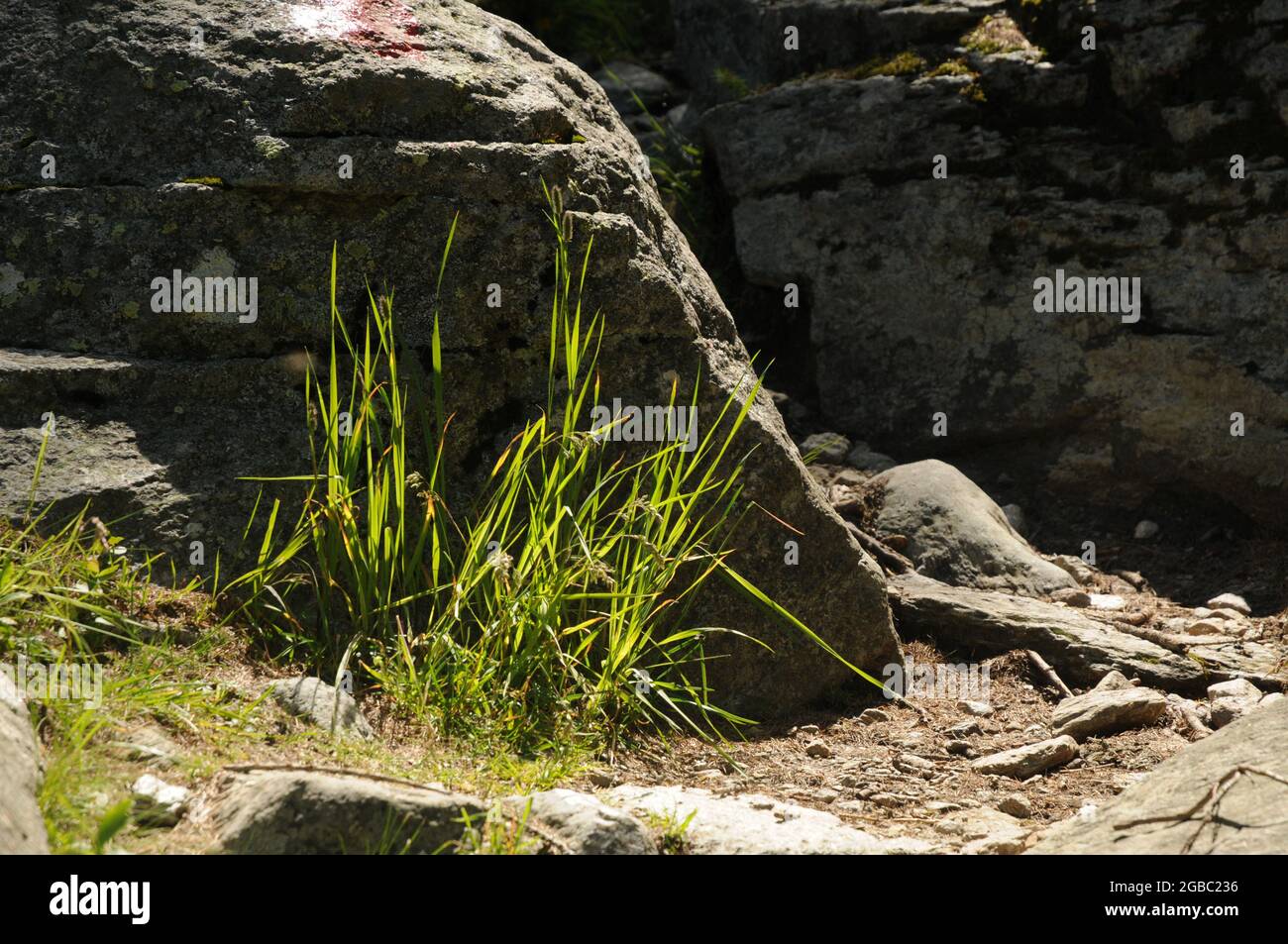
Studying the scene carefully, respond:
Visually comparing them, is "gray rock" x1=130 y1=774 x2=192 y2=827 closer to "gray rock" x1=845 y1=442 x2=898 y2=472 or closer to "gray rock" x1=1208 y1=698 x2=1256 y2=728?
"gray rock" x1=1208 y1=698 x2=1256 y2=728

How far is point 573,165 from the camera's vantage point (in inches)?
171

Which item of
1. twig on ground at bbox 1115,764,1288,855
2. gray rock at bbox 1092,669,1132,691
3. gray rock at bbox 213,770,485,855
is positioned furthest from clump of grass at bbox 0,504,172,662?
gray rock at bbox 1092,669,1132,691

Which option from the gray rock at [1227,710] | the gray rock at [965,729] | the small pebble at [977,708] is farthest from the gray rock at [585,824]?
the gray rock at [1227,710]

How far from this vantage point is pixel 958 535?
5320 millimetres

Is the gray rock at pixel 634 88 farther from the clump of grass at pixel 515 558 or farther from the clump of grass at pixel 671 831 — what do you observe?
the clump of grass at pixel 671 831

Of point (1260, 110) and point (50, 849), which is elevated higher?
point (1260, 110)

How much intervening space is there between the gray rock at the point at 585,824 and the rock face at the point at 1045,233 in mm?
4051

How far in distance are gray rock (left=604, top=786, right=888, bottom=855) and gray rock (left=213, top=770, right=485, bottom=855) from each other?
1.85ft

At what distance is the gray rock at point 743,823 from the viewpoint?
292 cm

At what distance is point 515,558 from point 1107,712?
211cm

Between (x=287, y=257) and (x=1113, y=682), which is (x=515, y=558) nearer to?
(x=287, y=257)

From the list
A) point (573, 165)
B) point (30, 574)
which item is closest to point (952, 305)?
point (573, 165)

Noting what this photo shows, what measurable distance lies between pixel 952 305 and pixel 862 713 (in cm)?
289

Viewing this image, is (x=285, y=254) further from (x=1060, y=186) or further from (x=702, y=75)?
(x=702, y=75)
